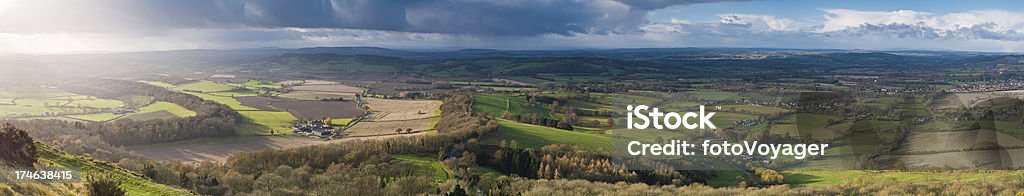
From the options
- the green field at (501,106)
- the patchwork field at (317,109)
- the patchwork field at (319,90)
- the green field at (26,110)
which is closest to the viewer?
the green field at (26,110)

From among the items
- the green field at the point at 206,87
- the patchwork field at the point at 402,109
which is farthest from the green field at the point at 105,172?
the green field at the point at 206,87

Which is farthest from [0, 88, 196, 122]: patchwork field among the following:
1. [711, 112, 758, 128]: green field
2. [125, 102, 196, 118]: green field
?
[711, 112, 758, 128]: green field

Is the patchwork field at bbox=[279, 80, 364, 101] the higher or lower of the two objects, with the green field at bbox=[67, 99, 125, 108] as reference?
lower

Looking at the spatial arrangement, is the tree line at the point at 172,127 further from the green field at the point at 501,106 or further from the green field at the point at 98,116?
the green field at the point at 501,106

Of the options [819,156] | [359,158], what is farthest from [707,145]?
[359,158]

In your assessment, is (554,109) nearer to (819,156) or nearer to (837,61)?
(819,156)

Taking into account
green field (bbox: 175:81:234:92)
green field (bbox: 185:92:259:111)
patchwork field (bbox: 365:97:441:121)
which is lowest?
patchwork field (bbox: 365:97:441:121)

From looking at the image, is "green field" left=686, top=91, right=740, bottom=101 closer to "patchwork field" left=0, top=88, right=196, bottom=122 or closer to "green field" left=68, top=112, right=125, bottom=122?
"patchwork field" left=0, top=88, right=196, bottom=122
